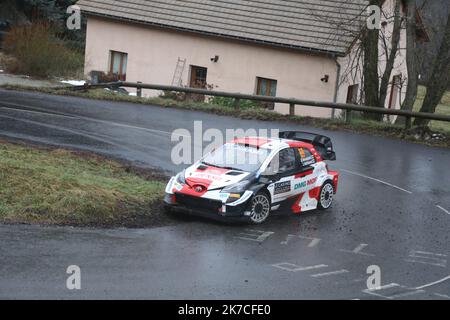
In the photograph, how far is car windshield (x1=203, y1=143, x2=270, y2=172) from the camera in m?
15.4

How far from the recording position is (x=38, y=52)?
34.9m

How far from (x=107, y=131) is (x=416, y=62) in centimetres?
1351

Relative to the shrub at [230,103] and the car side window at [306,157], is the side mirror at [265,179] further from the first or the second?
the shrub at [230,103]

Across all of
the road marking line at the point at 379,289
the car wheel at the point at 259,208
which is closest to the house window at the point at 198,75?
the car wheel at the point at 259,208

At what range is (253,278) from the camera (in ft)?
37.3

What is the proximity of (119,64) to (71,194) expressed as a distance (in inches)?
1047

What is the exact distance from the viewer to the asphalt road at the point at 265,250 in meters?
10.6

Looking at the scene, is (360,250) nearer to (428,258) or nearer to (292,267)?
(428,258)

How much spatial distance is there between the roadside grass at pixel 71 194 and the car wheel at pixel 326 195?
11.5 ft

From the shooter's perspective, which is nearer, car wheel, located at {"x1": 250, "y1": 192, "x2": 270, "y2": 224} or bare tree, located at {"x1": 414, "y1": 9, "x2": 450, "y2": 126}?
car wheel, located at {"x1": 250, "y1": 192, "x2": 270, "y2": 224}

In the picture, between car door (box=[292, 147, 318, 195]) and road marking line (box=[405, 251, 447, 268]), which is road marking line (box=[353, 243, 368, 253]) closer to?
road marking line (box=[405, 251, 447, 268])

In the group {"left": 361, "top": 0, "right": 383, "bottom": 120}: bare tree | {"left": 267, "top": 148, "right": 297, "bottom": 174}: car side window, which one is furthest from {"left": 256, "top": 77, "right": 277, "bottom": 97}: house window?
{"left": 267, "top": 148, "right": 297, "bottom": 174}: car side window

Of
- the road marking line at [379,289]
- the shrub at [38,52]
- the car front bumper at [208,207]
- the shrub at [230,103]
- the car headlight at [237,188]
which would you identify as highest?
the shrub at [38,52]

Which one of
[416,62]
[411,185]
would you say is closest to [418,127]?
[416,62]
